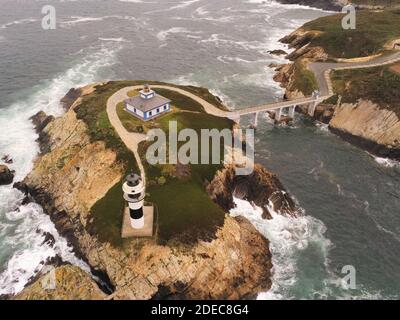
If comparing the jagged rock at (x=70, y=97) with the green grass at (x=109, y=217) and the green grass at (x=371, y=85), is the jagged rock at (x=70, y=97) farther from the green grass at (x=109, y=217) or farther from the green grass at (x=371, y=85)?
the green grass at (x=371, y=85)

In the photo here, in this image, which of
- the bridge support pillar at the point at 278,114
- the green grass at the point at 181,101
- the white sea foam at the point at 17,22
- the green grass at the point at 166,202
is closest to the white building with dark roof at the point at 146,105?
the green grass at the point at 166,202

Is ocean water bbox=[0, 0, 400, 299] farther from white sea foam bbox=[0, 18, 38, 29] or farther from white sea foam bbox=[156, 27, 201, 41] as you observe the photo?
white sea foam bbox=[0, 18, 38, 29]

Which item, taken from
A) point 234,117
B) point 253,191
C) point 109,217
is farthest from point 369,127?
point 109,217

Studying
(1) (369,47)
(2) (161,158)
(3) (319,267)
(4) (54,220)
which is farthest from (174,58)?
(3) (319,267)

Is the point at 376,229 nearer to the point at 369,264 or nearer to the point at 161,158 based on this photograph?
the point at 369,264

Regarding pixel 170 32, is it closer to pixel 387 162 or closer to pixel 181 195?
pixel 387 162

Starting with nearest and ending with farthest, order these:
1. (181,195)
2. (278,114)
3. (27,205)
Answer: (181,195) → (27,205) → (278,114)
